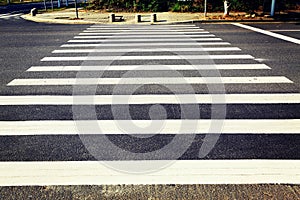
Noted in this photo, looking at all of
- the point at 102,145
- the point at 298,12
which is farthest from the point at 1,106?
the point at 298,12

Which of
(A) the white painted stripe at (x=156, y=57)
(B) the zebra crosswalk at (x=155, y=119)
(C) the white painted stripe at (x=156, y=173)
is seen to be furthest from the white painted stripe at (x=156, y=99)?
(A) the white painted stripe at (x=156, y=57)

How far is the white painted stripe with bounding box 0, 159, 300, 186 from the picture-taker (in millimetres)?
3469

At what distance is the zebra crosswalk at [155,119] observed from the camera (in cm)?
363

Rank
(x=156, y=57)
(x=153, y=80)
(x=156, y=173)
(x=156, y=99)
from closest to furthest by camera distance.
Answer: (x=156, y=173) < (x=156, y=99) < (x=153, y=80) < (x=156, y=57)

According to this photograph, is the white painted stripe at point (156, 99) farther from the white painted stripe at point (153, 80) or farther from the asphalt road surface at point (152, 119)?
the white painted stripe at point (153, 80)

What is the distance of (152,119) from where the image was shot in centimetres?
499

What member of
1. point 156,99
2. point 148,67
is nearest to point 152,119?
point 156,99

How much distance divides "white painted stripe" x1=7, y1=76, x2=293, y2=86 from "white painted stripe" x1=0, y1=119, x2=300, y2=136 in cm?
201

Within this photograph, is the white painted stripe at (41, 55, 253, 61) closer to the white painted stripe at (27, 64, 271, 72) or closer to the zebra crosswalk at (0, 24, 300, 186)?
the zebra crosswalk at (0, 24, 300, 186)

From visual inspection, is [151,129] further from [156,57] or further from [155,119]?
[156,57]

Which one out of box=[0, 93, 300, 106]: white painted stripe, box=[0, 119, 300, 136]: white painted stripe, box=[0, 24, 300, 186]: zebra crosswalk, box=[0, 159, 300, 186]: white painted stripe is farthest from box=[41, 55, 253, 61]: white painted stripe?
box=[0, 159, 300, 186]: white painted stripe

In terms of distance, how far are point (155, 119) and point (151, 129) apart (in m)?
0.35

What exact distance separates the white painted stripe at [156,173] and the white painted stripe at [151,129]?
2.66 feet

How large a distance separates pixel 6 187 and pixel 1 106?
2.63m
